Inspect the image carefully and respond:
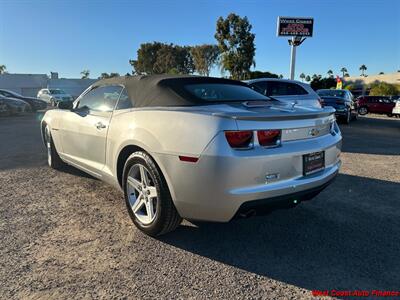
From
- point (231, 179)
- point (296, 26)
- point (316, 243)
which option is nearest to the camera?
point (231, 179)

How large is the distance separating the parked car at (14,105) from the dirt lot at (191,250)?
15.8m

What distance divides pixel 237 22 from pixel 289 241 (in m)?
43.9

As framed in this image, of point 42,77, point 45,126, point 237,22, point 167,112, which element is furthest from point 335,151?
point 42,77

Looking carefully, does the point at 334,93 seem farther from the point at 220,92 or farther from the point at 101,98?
the point at 101,98

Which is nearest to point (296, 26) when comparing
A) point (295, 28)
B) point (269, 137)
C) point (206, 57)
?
point (295, 28)

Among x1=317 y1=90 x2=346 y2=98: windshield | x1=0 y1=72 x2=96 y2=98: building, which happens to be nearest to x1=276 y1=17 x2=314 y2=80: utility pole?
x1=317 y1=90 x2=346 y2=98: windshield

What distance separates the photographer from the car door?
4.11 m

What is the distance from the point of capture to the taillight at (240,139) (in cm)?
280

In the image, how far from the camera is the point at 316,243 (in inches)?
132

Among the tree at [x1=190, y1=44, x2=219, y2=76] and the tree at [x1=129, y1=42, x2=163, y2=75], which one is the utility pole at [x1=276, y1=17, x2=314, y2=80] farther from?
the tree at [x1=129, y1=42, x2=163, y2=75]

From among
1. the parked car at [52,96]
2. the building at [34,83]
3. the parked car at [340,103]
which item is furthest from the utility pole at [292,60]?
the building at [34,83]

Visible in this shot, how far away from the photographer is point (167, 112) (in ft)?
10.7

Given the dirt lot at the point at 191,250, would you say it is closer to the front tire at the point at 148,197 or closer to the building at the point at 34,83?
the front tire at the point at 148,197

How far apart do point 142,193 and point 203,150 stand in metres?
0.98
